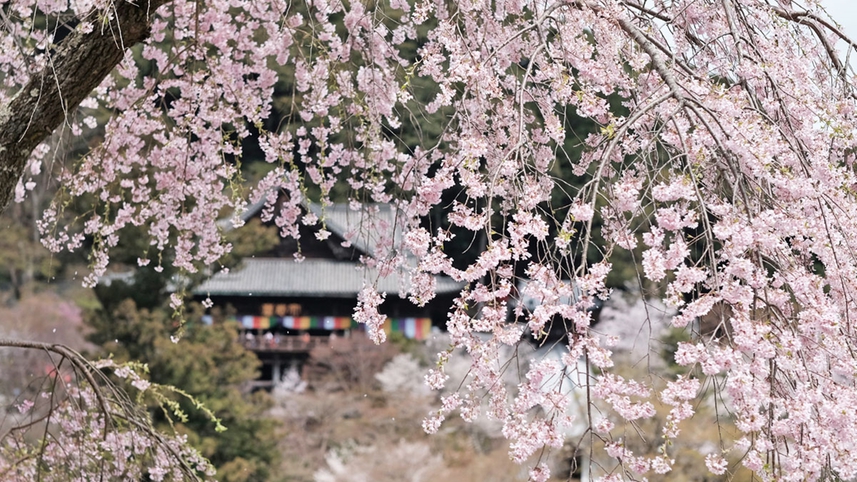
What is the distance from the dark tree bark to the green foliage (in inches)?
259

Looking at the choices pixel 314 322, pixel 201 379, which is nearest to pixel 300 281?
pixel 314 322

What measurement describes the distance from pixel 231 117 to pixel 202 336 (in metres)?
6.55

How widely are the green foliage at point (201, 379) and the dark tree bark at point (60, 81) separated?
21.6 ft

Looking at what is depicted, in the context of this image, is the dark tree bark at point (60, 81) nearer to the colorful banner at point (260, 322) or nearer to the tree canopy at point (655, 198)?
the tree canopy at point (655, 198)

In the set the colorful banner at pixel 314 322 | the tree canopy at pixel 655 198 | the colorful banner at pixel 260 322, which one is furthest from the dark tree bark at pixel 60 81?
the colorful banner at pixel 260 322

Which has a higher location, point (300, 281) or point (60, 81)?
point (300, 281)

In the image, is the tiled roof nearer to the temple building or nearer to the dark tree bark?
the temple building

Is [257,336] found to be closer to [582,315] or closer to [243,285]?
[243,285]

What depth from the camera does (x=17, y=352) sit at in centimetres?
1173

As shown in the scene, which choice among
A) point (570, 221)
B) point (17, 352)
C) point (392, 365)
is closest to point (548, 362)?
point (570, 221)

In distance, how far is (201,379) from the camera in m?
8.75

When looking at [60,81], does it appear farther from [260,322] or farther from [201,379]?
[260,322]

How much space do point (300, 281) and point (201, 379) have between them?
23.5 feet

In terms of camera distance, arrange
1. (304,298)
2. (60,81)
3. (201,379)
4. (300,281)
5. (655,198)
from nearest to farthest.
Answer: (655,198)
(60,81)
(201,379)
(300,281)
(304,298)
